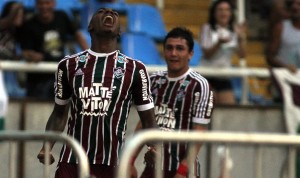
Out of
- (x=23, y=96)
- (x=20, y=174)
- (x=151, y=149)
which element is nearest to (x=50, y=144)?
(x=151, y=149)

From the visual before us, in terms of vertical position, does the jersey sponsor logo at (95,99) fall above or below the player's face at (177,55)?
below

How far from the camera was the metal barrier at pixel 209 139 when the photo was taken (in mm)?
7914

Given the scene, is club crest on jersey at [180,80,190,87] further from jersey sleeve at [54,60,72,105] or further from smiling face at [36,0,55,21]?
smiling face at [36,0,55,21]

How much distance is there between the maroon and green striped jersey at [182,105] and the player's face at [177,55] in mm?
59

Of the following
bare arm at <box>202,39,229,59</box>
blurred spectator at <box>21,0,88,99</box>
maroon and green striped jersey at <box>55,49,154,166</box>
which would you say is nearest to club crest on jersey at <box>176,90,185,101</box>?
maroon and green striped jersey at <box>55,49,154,166</box>

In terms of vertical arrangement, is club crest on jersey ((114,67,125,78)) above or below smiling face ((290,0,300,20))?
below

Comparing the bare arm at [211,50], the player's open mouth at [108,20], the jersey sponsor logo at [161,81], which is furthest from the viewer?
the bare arm at [211,50]

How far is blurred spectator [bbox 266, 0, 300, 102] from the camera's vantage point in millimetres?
14719

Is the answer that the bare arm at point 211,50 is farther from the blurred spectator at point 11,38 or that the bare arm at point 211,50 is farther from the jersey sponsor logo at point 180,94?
the jersey sponsor logo at point 180,94

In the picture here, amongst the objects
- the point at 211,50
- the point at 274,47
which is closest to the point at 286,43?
the point at 274,47

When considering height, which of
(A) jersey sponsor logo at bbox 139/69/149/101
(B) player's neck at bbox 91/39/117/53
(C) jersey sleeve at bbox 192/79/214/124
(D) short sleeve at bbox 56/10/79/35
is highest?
(D) short sleeve at bbox 56/10/79/35

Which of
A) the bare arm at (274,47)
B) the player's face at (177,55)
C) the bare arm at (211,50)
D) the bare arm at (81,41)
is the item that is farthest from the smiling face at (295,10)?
the player's face at (177,55)

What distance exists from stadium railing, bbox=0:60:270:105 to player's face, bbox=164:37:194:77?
264cm

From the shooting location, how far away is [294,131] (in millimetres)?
14547
